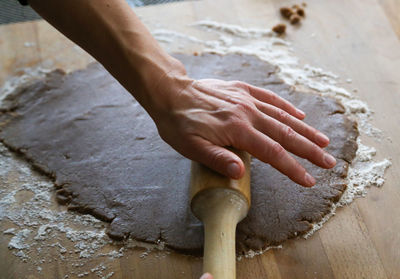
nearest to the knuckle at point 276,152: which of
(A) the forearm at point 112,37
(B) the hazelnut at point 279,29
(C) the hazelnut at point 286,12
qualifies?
(A) the forearm at point 112,37

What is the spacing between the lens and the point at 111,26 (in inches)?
46.5

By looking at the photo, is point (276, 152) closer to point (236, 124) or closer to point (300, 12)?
point (236, 124)

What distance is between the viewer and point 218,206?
3.63 ft

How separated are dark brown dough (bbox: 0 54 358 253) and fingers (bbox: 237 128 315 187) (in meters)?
0.15

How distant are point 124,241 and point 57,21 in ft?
2.12

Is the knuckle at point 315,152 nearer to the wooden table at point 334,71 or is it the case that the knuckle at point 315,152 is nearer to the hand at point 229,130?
the hand at point 229,130

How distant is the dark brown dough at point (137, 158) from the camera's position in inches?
48.1

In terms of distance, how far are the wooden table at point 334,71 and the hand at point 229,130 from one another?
0.70 ft

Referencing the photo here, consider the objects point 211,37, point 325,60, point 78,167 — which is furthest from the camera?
point 211,37

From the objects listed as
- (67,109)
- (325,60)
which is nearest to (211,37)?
(325,60)

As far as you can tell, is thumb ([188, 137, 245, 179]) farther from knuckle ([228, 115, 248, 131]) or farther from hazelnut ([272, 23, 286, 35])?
hazelnut ([272, 23, 286, 35])

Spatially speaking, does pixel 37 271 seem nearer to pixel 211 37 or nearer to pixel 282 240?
pixel 282 240

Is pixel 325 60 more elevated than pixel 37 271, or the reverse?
pixel 325 60

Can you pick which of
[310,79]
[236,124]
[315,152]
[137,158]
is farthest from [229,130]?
[310,79]
